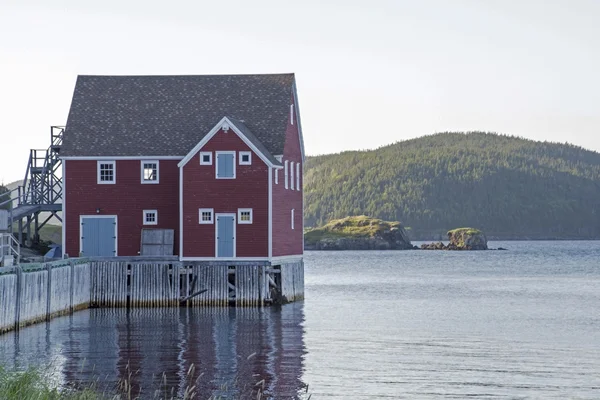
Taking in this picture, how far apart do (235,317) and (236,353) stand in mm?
12990

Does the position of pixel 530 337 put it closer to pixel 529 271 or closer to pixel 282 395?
pixel 282 395

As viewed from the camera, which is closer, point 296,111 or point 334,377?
point 334,377

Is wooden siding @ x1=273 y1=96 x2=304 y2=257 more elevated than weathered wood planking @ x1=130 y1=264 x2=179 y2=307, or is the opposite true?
wooden siding @ x1=273 y1=96 x2=304 y2=257

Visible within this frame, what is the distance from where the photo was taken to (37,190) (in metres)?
64.2

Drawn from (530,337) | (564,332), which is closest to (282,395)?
(530,337)

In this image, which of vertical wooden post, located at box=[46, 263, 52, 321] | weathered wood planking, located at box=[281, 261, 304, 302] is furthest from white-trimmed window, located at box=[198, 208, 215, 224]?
vertical wooden post, located at box=[46, 263, 52, 321]

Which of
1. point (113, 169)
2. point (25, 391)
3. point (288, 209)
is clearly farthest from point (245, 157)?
point (25, 391)

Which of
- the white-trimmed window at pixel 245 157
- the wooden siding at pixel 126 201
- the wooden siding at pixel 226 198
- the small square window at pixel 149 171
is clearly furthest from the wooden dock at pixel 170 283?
the white-trimmed window at pixel 245 157

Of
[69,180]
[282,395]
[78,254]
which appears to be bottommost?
[282,395]

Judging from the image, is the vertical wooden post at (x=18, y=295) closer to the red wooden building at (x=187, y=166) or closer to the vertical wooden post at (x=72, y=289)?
the vertical wooden post at (x=72, y=289)

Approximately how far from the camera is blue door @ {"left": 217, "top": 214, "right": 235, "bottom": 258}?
55.7 m

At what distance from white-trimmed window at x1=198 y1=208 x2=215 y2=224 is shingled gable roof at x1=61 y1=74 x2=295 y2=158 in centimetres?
411

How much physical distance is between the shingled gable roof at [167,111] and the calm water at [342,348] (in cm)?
883

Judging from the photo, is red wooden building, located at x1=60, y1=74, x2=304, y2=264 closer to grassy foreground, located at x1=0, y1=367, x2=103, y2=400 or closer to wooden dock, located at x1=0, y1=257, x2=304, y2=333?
wooden dock, located at x1=0, y1=257, x2=304, y2=333
